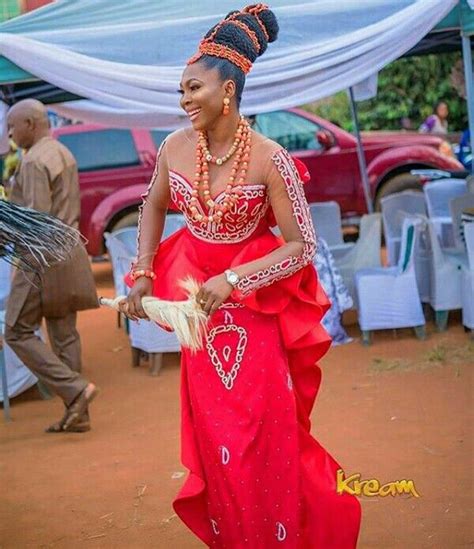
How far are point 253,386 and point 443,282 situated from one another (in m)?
5.04

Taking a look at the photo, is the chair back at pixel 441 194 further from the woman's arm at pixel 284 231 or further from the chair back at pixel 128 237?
the woman's arm at pixel 284 231

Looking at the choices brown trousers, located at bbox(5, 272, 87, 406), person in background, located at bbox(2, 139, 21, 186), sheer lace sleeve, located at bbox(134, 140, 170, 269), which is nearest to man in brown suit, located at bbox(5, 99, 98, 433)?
brown trousers, located at bbox(5, 272, 87, 406)

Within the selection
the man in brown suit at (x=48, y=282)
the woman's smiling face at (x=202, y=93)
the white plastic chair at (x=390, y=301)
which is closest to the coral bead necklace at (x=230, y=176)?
the woman's smiling face at (x=202, y=93)

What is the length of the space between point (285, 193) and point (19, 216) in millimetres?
927

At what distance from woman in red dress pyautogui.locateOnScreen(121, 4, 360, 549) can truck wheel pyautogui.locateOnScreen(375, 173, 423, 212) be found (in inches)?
394

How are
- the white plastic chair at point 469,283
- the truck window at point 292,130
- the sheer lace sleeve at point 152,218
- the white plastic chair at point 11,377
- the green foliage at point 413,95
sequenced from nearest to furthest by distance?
the sheer lace sleeve at point 152,218 → the white plastic chair at point 11,377 → the white plastic chair at point 469,283 → the truck window at point 292,130 → the green foliage at point 413,95

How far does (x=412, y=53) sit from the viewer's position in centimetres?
982

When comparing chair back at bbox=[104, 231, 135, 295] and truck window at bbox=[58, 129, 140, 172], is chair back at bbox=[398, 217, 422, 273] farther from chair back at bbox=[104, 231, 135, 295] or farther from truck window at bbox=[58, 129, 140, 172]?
truck window at bbox=[58, 129, 140, 172]

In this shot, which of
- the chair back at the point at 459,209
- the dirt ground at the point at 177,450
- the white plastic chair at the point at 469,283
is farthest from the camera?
the chair back at the point at 459,209

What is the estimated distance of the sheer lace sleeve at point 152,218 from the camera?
12.4 ft

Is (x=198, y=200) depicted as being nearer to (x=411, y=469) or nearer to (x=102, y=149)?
(x=411, y=469)

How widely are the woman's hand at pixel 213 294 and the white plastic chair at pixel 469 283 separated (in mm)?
4930

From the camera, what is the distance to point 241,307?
3.66 metres

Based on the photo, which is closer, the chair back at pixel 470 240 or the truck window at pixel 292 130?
the chair back at pixel 470 240
